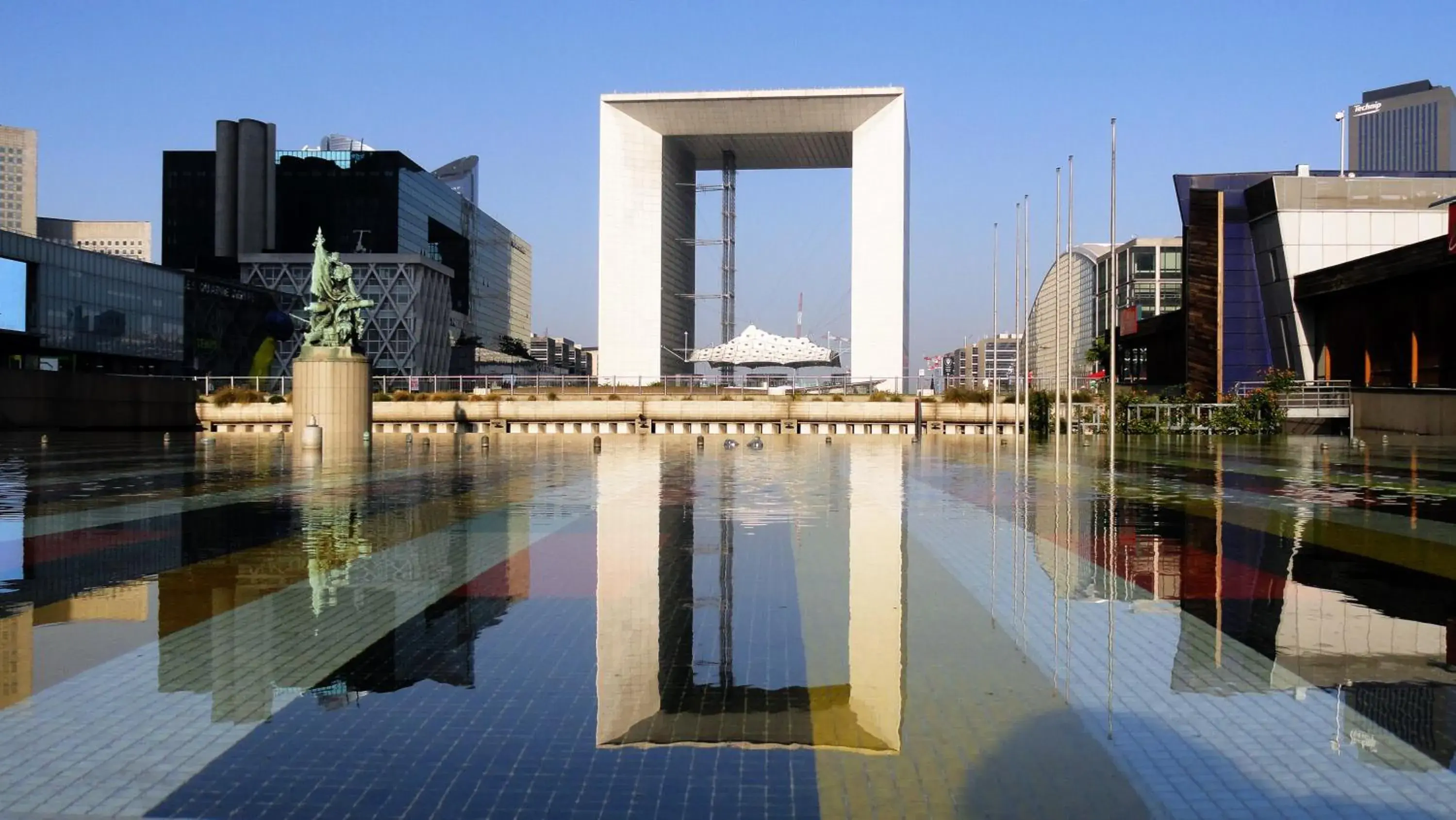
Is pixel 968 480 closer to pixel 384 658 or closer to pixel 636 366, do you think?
pixel 384 658

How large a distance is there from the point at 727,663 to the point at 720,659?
0.10 m

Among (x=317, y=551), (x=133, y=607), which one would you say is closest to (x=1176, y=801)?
(x=133, y=607)

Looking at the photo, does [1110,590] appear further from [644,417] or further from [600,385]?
[600,385]

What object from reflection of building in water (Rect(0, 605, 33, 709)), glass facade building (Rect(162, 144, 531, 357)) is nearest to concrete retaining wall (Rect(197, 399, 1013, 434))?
reflection of building in water (Rect(0, 605, 33, 709))

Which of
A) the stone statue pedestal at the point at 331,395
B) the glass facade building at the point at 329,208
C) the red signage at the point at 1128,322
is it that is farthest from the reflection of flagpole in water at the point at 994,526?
the glass facade building at the point at 329,208

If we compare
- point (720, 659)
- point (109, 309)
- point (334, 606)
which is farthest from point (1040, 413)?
point (109, 309)

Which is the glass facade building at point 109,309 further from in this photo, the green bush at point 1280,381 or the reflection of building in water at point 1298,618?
the reflection of building in water at point 1298,618

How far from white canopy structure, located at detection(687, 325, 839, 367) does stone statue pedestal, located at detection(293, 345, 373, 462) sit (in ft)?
189

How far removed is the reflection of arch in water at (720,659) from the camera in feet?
20.3

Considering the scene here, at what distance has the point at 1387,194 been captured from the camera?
60.4m

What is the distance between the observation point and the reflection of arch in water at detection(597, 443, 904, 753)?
20.3 ft

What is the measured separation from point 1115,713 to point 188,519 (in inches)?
525

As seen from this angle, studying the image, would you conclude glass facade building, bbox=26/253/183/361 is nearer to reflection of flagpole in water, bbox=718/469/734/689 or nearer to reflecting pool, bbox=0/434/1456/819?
reflecting pool, bbox=0/434/1456/819

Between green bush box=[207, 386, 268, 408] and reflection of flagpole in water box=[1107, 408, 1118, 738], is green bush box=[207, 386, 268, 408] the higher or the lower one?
the higher one
